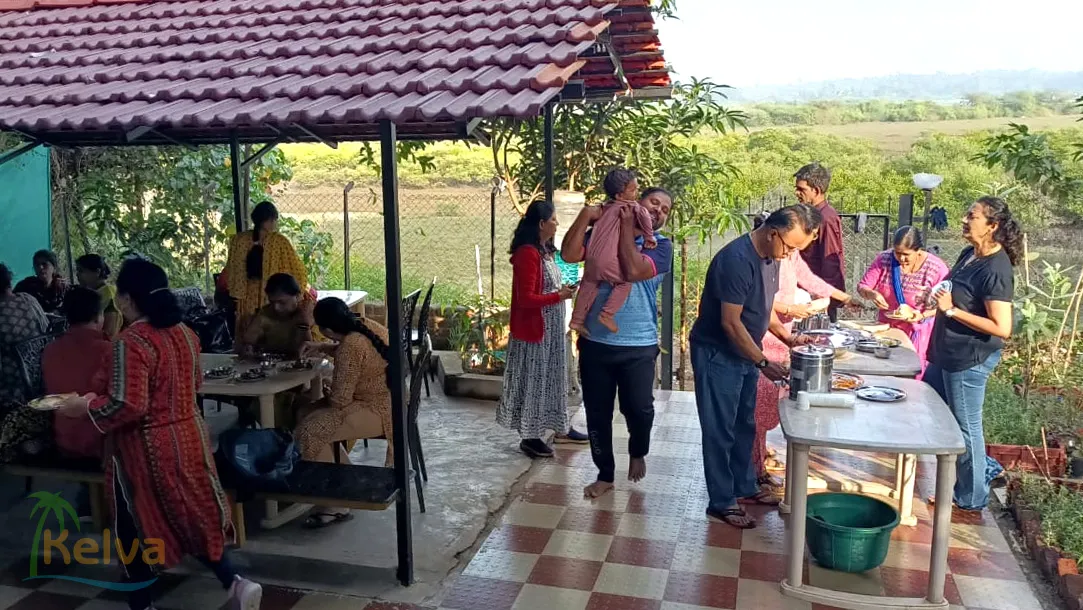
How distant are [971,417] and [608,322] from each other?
6.29 ft

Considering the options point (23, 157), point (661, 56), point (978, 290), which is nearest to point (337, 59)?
point (661, 56)

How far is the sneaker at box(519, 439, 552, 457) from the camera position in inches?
217

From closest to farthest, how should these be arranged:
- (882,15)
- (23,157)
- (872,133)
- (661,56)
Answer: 1. (661,56)
2. (23,157)
3. (872,133)
4. (882,15)

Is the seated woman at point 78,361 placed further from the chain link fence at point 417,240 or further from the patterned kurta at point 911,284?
the chain link fence at point 417,240

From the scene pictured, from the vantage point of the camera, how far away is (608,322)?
4539 millimetres

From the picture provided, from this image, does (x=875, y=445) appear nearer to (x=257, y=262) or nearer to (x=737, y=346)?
(x=737, y=346)

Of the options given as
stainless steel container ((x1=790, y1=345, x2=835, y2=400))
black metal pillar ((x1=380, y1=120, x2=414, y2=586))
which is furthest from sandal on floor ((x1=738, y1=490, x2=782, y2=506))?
black metal pillar ((x1=380, y1=120, x2=414, y2=586))

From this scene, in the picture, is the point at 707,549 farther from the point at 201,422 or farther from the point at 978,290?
the point at 201,422

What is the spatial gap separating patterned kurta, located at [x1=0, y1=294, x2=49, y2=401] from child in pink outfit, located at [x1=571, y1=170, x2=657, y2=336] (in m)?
3.03

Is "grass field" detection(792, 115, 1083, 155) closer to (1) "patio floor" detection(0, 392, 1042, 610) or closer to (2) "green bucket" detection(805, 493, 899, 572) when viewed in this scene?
(1) "patio floor" detection(0, 392, 1042, 610)

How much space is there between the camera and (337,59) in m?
4.22

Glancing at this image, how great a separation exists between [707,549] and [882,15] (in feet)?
153

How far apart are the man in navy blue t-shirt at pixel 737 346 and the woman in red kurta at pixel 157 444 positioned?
2.28 metres

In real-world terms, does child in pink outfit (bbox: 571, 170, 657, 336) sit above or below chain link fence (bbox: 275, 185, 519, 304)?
above
